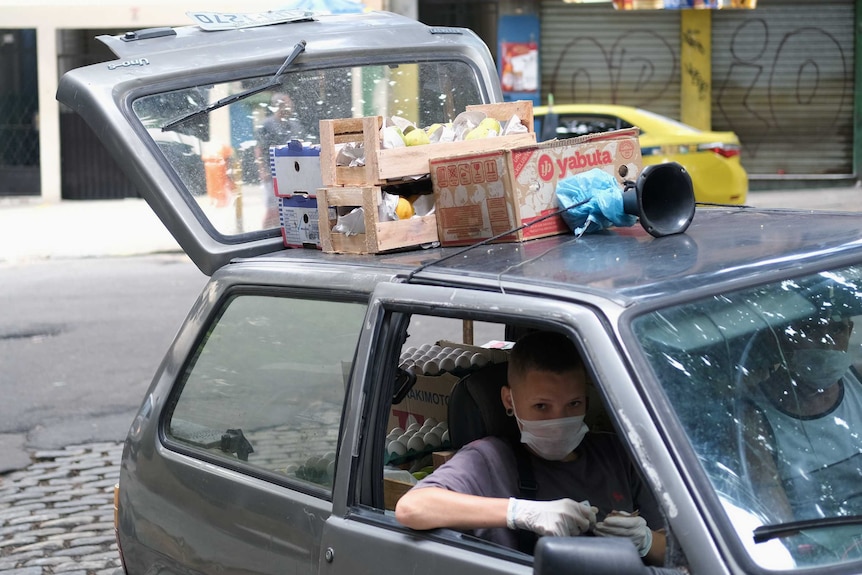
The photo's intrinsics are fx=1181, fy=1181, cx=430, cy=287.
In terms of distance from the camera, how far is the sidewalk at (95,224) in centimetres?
1597

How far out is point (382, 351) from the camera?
2.67 m

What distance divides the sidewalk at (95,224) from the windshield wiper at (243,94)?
1207 centimetres

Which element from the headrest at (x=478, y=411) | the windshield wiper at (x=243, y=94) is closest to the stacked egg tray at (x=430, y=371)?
the headrest at (x=478, y=411)

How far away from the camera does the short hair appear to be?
2.72 m

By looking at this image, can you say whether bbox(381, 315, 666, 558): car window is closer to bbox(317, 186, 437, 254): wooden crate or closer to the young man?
the young man

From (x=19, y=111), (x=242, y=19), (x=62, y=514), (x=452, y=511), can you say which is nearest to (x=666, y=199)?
(x=452, y=511)

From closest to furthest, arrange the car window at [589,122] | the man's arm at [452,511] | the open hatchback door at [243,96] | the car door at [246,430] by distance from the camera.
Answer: the man's arm at [452,511] → the car door at [246,430] → the open hatchback door at [243,96] → the car window at [589,122]

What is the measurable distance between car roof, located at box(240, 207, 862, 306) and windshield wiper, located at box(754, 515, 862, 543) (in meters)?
0.48

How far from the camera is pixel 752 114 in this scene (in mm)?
20672

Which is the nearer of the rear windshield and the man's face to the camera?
the man's face

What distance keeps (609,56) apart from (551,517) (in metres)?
19.1

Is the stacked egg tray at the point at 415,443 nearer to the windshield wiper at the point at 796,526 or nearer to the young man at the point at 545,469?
the young man at the point at 545,469

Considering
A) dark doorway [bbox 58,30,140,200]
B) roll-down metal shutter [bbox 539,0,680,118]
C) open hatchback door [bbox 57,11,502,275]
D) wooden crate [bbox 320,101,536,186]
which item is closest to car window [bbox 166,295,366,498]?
open hatchback door [bbox 57,11,502,275]

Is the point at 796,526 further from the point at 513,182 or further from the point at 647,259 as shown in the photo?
the point at 513,182
